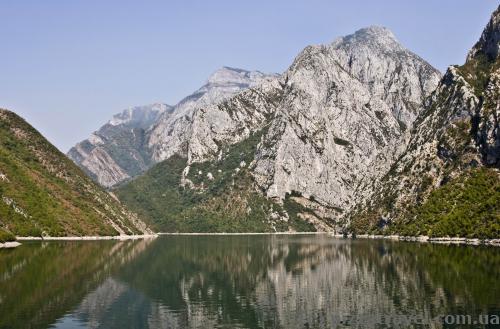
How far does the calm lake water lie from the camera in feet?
253

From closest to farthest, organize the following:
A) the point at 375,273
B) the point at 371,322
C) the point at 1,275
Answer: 1. the point at 371,322
2. the point at 1,275
3. the point at 375,273

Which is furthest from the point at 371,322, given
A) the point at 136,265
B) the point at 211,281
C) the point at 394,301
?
the point at 136,265

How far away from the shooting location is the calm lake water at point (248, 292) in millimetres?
77062

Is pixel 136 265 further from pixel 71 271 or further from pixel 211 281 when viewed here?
pixel 211 281

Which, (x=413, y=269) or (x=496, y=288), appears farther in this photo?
(x=413, y=269)

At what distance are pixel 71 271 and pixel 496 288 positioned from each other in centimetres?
8746

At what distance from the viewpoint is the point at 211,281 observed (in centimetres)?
12350

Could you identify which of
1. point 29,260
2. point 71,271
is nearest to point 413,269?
point 71,271

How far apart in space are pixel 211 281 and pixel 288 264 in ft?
123

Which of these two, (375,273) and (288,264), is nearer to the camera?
(375,273)

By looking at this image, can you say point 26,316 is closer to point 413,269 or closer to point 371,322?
point 371,322

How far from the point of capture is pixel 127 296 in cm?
9962

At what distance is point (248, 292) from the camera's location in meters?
106

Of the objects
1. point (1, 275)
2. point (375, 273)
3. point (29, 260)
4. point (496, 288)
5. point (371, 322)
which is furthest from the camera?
point (29, 260)
